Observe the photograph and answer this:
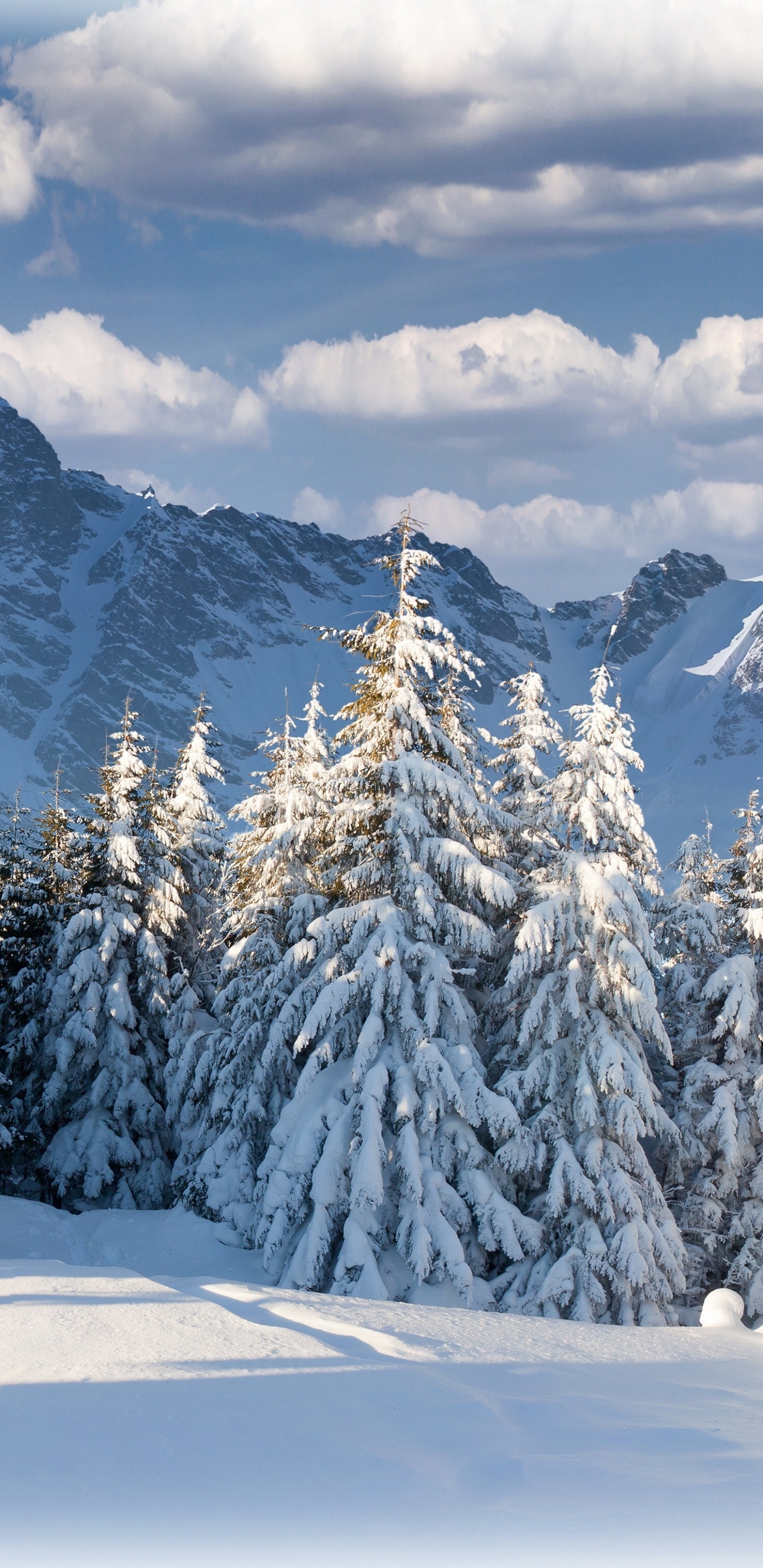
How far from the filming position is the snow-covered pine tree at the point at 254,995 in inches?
717

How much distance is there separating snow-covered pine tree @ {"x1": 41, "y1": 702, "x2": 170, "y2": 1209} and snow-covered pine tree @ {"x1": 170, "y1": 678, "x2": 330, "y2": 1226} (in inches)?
66.0

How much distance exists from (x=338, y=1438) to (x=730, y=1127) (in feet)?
43.6

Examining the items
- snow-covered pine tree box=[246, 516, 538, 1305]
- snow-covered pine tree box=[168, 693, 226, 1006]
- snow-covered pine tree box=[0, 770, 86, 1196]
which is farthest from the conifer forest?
snow-covered pine tree box=[168, 693, 226, 1006]

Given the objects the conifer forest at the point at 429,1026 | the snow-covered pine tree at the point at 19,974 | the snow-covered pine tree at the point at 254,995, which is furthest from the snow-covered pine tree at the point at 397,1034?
the snow-covered pine tree at the point at 19,974

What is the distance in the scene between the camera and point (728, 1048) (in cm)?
1856

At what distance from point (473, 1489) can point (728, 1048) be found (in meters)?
14.2

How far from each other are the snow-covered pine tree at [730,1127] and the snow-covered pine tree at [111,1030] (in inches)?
418

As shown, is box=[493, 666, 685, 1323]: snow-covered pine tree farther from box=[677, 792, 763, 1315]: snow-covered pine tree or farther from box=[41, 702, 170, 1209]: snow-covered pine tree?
box=[41, 702, 170, 1209]: snow-covered pine tree

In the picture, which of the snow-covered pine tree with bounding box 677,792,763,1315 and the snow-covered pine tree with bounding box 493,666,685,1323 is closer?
the snow-covered pine tree with bounding box 493,666,685,1323

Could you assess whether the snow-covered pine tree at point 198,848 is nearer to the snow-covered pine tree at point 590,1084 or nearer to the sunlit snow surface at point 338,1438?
the snow-covered pine tree at point 590,1084

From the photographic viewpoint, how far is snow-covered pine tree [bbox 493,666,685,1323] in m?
14.3

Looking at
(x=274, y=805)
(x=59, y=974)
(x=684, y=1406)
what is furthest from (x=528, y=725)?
(x=684, y=1406)

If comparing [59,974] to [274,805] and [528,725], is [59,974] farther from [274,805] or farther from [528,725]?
[528,725]

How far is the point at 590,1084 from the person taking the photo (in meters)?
14.8
